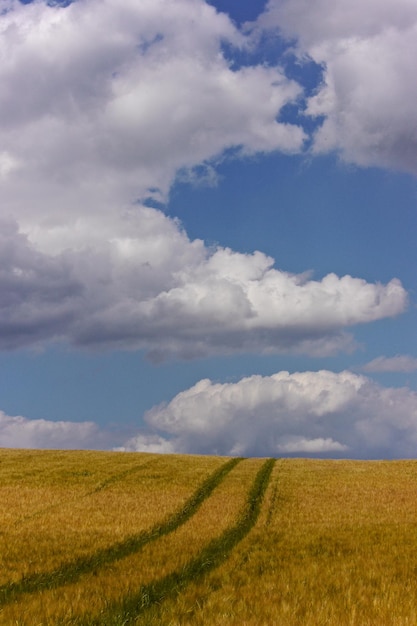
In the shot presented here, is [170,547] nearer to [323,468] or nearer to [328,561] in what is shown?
[328,561]

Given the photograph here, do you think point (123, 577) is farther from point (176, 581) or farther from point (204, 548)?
point (204, 548)

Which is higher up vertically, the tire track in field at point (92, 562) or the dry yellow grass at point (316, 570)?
the dry yellow grass at point (316, 570)

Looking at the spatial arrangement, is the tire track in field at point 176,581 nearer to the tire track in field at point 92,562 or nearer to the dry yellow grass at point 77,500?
the tire track in field at point 92,562

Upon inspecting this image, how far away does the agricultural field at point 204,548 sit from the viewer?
11.5 meters

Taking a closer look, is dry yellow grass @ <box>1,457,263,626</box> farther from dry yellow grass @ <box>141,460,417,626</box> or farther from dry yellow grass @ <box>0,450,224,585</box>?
dry yellow grass @ <box>0,450,224,585</box>

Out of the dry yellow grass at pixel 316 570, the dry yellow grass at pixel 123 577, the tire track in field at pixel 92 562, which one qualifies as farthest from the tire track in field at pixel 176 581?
the tire track in field at pixel 92 562

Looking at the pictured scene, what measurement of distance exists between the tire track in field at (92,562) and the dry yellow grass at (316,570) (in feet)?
11.7

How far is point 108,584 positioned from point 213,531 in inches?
383

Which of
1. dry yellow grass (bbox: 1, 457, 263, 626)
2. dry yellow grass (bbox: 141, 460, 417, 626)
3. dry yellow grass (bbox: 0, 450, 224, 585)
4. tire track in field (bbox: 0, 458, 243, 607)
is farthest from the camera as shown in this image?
dry yellow grass (bbox: 0, 450, 224, 585)

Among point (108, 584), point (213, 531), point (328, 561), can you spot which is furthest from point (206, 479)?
point (108, 584)

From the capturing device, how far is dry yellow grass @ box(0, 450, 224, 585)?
19378 millimetres

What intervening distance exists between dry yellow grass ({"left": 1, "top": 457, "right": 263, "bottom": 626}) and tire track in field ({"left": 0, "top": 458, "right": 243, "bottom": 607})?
490 millimetres

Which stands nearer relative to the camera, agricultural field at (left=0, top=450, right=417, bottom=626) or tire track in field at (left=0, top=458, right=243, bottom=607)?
agricultural field at (left=0, top=450, right=417, bottom=626)

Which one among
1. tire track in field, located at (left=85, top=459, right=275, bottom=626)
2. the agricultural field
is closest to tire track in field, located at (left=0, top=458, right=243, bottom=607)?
the agricultural field
